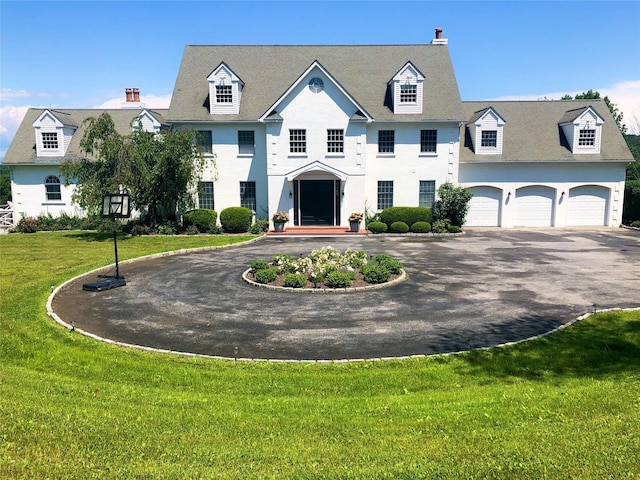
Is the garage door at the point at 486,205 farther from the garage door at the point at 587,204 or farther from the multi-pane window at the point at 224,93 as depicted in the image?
the multi-pane window at the point at 224,93

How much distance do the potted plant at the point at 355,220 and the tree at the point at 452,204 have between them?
5.16 m

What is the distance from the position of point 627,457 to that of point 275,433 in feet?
13.1

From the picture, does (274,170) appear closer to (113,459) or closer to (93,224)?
(93,224)

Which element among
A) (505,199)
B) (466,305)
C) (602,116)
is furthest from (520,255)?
(602,116)

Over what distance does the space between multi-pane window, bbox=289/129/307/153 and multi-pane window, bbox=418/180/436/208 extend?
842 centimetres

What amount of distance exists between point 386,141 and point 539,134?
11620 mm

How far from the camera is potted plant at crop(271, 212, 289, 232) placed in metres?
29.7

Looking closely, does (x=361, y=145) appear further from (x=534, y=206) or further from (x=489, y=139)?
(x=534, y=206)

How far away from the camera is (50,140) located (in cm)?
3266

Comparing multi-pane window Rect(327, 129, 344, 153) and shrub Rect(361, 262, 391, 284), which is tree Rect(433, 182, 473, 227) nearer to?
multi-pane window Rect(327, 129, 344, 153)

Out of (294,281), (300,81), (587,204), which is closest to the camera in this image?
(294,281)

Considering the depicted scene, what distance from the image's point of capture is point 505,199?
3272 centimetres

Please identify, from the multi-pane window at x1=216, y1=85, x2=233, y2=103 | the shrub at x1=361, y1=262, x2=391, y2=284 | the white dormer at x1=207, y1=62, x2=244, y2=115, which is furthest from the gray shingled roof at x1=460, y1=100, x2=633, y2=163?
the shrub at x1=361, y1=262, x2=391, y2=284

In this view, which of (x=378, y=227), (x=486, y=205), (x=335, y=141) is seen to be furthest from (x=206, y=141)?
(x=486, y=205)
